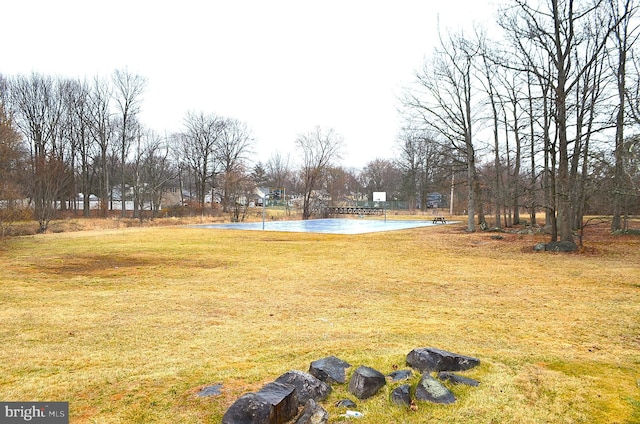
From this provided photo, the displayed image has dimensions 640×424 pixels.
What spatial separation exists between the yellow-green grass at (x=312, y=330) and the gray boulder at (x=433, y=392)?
89 mm

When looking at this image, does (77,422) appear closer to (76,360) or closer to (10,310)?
(76,360)

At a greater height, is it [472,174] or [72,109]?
[72,109]

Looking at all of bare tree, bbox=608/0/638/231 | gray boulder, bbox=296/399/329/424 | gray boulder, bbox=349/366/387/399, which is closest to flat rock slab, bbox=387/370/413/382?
gray boulder, bbox=349/366/387/399

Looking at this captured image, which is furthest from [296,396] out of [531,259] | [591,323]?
[531,259]

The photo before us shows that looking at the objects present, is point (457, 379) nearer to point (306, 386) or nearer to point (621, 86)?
point (306, 386)

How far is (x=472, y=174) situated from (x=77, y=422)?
71.3 ft

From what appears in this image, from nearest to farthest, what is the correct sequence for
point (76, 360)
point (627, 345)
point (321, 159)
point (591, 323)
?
point (76, 360) < point (627, 345) < point (591, 323) < point (321, 159)

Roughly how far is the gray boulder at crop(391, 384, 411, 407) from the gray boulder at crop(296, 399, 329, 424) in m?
0.53

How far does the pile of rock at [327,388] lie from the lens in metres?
2.53

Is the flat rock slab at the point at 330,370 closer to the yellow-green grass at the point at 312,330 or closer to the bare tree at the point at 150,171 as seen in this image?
the yellow-green grass at the point at 312,330

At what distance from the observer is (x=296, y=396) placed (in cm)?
276

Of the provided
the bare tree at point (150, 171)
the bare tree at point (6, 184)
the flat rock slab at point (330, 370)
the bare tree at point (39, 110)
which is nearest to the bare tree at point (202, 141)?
the bare tree at point (150, 171)

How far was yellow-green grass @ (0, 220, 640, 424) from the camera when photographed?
2895 mm

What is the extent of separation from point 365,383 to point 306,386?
42 cm
